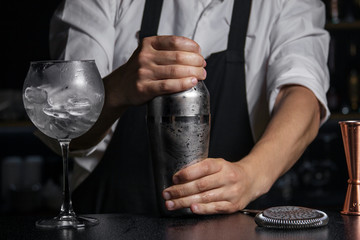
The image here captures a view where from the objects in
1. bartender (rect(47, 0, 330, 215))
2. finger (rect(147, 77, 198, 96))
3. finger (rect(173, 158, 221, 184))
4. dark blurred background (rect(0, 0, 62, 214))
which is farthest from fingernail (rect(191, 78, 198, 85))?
dark blurred background (rect(0, 0, 62, 214))

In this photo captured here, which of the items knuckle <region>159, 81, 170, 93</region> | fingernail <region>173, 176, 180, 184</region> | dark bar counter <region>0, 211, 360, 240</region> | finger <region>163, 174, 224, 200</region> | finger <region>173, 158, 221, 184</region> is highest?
knuckle <region>159, 81, 170, 93</region>

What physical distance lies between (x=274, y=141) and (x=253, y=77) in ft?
1.21

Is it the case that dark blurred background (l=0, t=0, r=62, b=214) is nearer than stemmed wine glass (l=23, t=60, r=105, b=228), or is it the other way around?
stemmed wine glass (l=23, t=60, r=105, b=228)

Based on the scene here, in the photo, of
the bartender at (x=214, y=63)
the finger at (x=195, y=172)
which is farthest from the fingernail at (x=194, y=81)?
the bartender at (x=214, y=63)

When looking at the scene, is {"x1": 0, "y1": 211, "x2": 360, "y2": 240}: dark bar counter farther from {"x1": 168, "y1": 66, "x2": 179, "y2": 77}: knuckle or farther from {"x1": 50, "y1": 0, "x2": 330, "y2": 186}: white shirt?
{"x1": 50, "y1": 0, "x2": 330, "y2": 186}: white shirt

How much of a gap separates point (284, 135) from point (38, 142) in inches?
82.2

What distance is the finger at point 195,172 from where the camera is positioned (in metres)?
0.99

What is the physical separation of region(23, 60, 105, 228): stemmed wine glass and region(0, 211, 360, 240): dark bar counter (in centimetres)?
4

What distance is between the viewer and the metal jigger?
1.04 meters

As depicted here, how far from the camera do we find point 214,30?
5.37 ft

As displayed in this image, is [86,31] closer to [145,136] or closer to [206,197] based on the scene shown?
[145,136]

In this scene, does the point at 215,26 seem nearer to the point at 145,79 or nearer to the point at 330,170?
the point at 145,79

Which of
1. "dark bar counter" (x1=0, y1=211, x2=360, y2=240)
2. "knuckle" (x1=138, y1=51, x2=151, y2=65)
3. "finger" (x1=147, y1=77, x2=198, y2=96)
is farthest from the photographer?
"knuckle" (x1=138, y1=51, x2=151, y2=65)

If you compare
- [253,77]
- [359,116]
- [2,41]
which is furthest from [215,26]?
[2,41]
